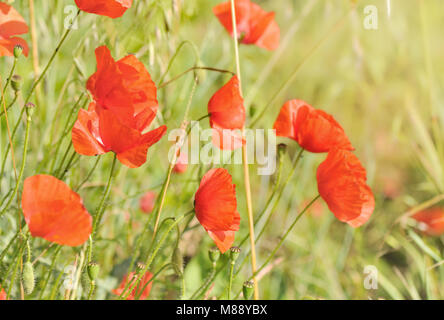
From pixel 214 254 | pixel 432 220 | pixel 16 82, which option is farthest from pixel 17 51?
pixel 432 220

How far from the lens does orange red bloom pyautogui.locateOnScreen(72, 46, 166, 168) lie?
55cm

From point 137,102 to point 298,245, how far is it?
28.5 inches

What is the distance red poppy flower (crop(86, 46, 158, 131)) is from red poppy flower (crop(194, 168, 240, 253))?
92mm

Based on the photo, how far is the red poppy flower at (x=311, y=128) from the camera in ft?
2.19

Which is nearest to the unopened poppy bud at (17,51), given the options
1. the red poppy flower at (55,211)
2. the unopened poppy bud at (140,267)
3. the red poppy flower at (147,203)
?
the red poppy flower at (55,211)

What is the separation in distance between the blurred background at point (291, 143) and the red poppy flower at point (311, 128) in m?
0.08

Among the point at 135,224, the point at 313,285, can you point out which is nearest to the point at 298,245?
the point at 313,285

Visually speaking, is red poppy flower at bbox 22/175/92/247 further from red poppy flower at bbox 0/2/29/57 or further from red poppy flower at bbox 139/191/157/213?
red poppy flower at bbox 139/191/157/213

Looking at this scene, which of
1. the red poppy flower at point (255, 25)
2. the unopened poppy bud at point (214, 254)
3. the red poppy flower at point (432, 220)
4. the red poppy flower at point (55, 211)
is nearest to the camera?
the red poppy flower at point (55, 211)

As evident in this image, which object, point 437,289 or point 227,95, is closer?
point 227,95

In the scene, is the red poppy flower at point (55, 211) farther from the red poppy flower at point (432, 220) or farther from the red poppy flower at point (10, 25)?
the red poppy flower at point (432, 220)

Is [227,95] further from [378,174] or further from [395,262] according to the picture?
[378,174]

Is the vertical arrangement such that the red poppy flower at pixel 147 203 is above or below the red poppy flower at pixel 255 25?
below
